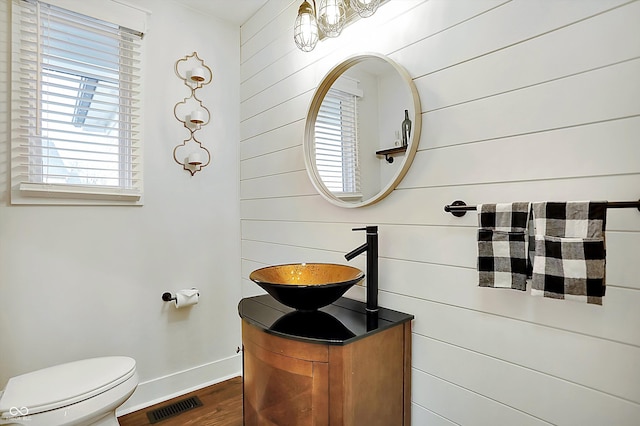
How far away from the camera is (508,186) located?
1.08 meters

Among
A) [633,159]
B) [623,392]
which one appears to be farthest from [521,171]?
[623,392]

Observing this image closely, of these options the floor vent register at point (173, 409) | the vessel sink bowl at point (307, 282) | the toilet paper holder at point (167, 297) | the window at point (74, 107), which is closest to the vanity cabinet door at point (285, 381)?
the vessel sink bowl at point (307, 282)

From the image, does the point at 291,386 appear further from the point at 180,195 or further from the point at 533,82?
the point at 180,195

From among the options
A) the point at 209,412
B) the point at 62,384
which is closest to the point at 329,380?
the point at 62,384

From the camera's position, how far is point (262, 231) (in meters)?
2.29

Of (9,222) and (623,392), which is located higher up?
(9,222)

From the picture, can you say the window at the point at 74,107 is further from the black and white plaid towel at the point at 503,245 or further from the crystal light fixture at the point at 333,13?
the black and white plaid towel at the point at 503,245

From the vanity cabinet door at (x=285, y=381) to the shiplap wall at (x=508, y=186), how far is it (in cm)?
46

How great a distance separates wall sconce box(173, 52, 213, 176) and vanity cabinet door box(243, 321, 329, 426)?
4.40 feet

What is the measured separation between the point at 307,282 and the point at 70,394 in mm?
1071

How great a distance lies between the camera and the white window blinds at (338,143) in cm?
160

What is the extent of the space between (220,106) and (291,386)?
1.98 meters

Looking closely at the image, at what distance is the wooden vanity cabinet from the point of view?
3.60 ft

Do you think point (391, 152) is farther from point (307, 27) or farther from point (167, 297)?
point (167, 297)
